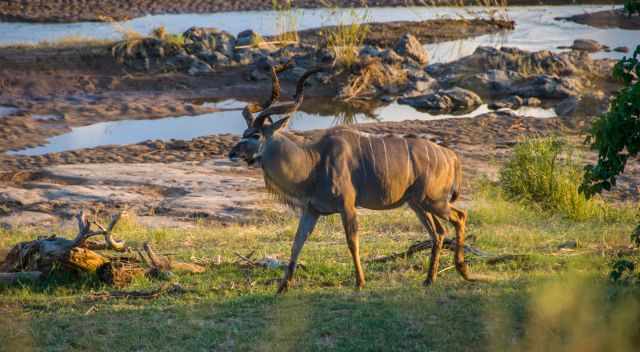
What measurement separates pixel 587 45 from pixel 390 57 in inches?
213

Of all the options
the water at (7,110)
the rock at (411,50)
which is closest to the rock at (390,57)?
the rock at (411,50)

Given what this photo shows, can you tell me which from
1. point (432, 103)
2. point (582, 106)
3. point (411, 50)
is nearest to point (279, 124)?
point (432, 103)

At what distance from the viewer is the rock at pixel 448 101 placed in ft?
59.1

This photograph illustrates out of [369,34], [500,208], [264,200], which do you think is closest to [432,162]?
[500,208]

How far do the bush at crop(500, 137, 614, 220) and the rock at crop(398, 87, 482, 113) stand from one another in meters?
6.61

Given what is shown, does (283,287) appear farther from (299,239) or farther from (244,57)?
(244,57)

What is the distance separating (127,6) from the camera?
87.7 ft

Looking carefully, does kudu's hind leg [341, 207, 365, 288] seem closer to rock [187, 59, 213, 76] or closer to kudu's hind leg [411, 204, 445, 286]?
kudu's hind leg [411, 204, 445, 286]

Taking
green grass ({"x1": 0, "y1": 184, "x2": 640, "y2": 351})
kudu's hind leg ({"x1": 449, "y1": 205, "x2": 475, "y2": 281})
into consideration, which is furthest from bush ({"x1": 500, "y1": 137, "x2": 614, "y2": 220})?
kudu's hind leg ({"x1": 449, "y1": 205, "x2": 475, "y2": 281})

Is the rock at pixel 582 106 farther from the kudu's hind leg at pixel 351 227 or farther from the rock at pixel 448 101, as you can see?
the kudu's hind leg at pixel 351 227

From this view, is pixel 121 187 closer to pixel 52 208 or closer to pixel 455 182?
pixel 52 208

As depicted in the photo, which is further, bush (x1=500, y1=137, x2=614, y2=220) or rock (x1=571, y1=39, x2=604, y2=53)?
rock (x1=571, y1=39, x2=604, y2=53)

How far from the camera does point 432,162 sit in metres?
6.79

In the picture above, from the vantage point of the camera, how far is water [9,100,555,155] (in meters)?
15.5
